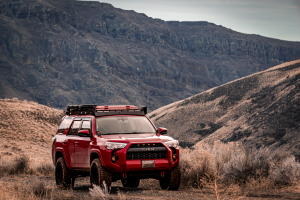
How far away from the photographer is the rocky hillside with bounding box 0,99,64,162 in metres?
34.8

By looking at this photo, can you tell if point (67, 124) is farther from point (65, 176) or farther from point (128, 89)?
point (128, 89)

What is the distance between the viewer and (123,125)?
33.5 ft

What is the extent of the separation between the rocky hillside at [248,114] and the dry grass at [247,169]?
22061 millimetres

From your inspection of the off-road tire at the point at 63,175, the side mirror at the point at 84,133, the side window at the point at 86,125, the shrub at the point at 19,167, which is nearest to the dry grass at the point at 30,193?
the off-road tire at the point at 63,175

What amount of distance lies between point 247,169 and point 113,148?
4.08m

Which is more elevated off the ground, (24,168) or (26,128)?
(24,168)

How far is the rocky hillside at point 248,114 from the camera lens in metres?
37.9

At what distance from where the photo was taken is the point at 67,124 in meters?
11.2

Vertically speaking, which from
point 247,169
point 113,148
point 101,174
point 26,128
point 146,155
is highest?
point 113,148

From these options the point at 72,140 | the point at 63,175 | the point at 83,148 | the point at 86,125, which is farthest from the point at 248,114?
the point at 83,148

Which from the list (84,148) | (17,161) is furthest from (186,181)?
(17,161)

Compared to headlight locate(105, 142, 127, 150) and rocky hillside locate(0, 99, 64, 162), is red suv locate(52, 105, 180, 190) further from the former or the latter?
rocky hillside locate(0, 99, 64, 162)

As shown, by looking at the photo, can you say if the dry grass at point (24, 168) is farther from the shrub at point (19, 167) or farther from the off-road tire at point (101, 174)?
the off-road tire at point (101, 174)

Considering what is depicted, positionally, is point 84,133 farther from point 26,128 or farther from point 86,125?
point 26,128
